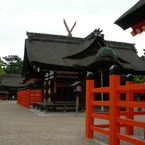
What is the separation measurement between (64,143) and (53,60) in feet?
31.9

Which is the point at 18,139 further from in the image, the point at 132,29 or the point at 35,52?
the point at 35,52

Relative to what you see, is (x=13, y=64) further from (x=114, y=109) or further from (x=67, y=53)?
(x=114, y=109)

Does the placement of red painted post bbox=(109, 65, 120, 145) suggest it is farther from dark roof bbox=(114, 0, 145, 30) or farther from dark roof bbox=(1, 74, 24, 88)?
dark roof bbox=(1, 74, 24, 88)

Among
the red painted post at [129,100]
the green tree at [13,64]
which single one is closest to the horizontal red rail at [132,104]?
the red painted post at [129,100]

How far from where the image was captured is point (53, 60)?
14.2 metres

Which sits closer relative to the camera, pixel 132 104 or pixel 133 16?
pixel 132 104

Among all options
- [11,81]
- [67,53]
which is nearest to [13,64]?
[11,81]

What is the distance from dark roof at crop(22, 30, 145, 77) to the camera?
13469 mm

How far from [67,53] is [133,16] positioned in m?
11.7

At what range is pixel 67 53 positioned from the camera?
16.0 meters

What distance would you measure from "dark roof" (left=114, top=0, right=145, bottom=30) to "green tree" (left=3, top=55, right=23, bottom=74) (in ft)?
168

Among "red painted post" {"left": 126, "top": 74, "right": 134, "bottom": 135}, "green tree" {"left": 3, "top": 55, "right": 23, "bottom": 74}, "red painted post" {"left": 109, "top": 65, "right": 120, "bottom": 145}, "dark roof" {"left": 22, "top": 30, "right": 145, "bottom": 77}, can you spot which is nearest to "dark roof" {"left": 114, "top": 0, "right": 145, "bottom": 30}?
"red painted post" {"left": 109, "top": 65, "right": 120, "bottom": 145}

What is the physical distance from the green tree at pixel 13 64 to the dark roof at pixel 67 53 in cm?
3675

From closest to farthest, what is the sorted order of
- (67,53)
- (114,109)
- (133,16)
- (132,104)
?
(132,104)
(114,109)
(133,16)
(67,53)
